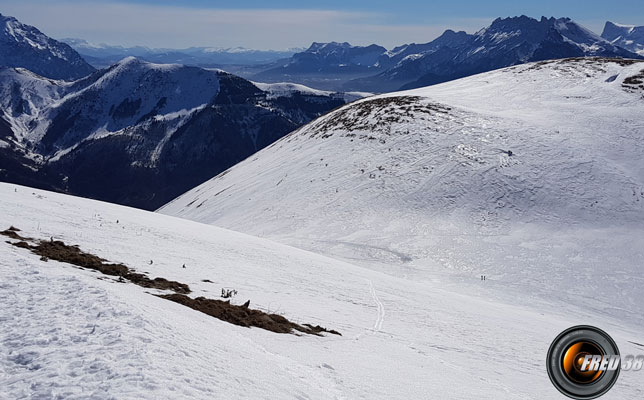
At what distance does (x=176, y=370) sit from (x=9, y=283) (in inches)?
208

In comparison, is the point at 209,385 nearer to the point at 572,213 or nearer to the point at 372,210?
the point at 372,210

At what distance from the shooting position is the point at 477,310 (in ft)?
63.0

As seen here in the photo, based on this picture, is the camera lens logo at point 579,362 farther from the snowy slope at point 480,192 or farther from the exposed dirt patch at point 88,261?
the snowy slope at point 480,192

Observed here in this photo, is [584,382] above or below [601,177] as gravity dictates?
below

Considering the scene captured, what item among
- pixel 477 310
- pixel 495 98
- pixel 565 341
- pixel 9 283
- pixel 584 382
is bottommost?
pixel 477 310

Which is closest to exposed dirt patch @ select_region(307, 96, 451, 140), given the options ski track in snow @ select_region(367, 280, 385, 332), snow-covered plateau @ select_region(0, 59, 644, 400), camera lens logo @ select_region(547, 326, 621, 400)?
snow-covered plateau @ select_region(0, 59, 644, 400)

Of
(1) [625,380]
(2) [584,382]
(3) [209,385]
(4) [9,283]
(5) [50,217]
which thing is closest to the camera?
(3) [209,385]

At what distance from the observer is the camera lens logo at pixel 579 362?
1005 centimetres

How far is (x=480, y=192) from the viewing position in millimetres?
37875

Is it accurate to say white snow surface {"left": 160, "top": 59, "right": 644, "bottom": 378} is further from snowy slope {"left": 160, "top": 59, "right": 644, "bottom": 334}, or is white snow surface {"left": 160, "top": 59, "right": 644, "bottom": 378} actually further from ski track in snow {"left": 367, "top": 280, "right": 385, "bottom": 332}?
ski track in snow {"left": 367, "top": 280, "right": 385, "bottom": 332}

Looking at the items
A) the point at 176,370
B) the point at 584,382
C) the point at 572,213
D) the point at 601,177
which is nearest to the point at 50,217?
the point at 176,370

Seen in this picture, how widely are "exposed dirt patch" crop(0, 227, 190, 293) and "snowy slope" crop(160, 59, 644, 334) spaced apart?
1705cm

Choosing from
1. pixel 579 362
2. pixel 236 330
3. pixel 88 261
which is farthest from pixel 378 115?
pixel 236 330

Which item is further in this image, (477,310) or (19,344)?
(477,310)
